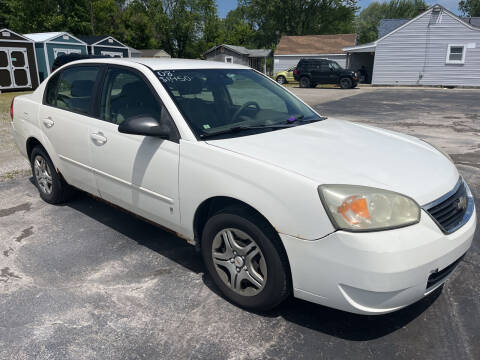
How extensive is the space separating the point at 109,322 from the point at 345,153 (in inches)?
76.9

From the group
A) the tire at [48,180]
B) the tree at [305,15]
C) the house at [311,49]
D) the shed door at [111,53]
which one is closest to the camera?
the tire at [48,180]

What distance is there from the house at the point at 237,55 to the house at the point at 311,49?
1278cm

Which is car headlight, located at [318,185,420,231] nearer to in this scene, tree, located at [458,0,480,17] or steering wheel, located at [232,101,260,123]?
steering wheel, located at [232,101,260,123]

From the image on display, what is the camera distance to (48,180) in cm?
467

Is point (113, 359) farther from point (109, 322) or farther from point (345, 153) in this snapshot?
point (345, 153)

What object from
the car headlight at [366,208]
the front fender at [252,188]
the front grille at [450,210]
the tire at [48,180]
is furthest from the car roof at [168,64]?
the front grille at [450,210]

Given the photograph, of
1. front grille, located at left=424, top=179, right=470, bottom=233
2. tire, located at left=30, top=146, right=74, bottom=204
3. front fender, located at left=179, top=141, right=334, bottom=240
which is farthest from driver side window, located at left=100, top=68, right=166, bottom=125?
front grille, located at left=424, top=179, right=470, bottom=233

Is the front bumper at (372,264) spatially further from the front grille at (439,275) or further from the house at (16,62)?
the house at (16,62)

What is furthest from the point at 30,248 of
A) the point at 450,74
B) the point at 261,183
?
the point at 450,74

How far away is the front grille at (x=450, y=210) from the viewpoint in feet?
7.77

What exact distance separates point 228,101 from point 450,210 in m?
1.96

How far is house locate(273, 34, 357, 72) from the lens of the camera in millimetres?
40156

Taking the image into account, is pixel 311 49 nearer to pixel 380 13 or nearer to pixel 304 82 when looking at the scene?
pixel 304 82

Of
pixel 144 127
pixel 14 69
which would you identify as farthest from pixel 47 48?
pixel 144 127
